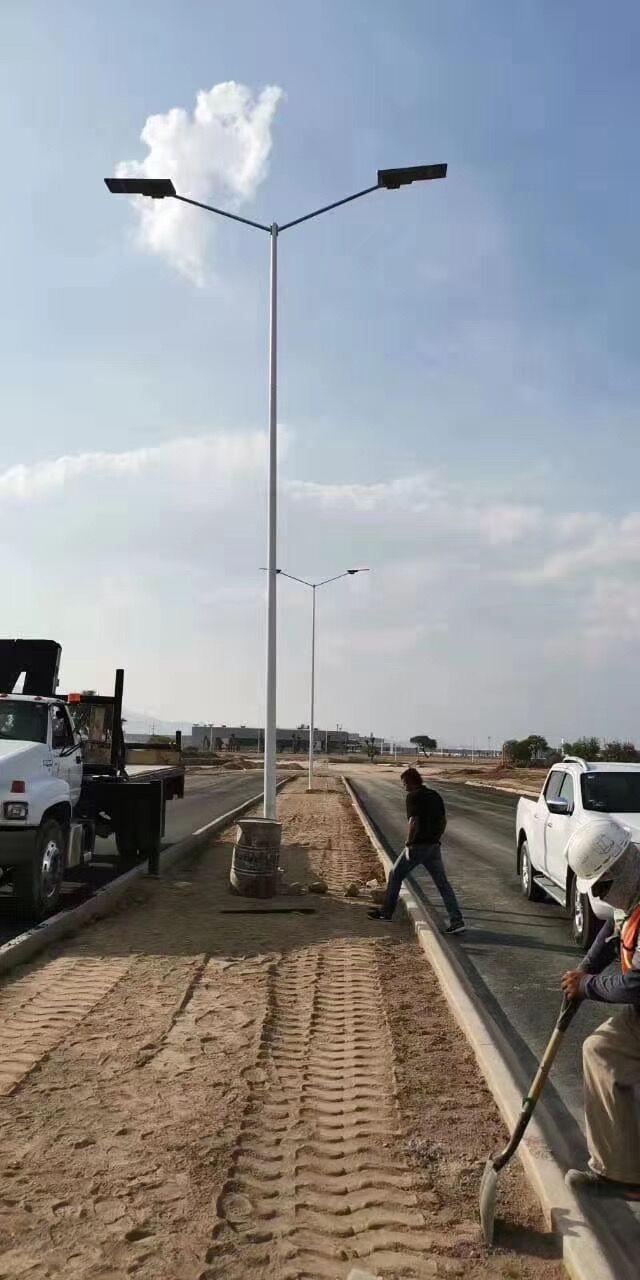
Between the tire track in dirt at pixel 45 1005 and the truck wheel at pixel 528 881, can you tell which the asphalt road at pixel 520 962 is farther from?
the tire track in dirt at pixel 45 1005

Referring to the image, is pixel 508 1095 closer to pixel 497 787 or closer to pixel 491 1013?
pixel 491 1013

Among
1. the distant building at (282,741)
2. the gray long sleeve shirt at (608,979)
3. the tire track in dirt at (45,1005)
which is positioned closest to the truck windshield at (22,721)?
the tire track in dirt at (45,1005)

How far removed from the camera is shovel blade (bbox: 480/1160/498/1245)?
3727 millimetres

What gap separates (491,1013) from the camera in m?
7.05

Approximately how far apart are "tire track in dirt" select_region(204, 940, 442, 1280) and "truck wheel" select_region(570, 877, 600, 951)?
2.73 metres

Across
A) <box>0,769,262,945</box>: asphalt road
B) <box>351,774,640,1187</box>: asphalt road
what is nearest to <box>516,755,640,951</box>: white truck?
<box>351,774,640,1187</box>: asphalt road

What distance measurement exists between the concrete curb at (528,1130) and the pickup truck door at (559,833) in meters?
1.67

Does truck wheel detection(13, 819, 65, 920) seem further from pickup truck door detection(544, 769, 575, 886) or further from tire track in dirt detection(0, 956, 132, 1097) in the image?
pickup truck door detection(544, 769, 575, 886)

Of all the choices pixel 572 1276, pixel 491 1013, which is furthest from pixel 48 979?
pixel 572 1276

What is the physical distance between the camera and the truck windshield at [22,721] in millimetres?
11133

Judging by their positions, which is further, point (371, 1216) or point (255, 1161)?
point (255, 1161)

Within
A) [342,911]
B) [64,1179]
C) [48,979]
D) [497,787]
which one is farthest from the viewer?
[497,787]

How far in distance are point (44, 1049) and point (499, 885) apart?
887 cm

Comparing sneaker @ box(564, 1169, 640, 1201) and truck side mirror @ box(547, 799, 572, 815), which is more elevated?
truck side mirror @ box(547, 799, 572, 815)
